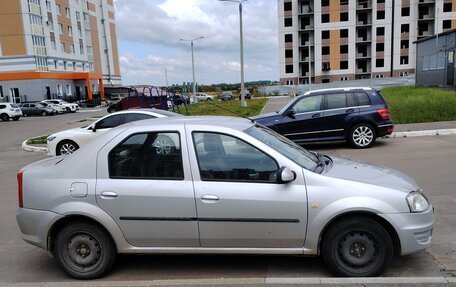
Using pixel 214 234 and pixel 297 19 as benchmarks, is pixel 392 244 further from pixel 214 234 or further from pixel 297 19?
pixel 297 19

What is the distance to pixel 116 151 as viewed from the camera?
4.01 m

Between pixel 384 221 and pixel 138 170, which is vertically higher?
pixel 138 170

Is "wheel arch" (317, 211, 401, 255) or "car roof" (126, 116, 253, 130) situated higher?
"car roof" (126, 116, 253, 130)

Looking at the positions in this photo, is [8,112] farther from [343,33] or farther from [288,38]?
[343,33]

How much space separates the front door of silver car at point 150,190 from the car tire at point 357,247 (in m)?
1.25

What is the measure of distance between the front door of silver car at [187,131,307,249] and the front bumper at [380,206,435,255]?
0.80 metres

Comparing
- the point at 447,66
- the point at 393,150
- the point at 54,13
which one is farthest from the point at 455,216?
the point at 54,13

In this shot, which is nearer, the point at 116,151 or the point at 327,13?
the point at 116,151

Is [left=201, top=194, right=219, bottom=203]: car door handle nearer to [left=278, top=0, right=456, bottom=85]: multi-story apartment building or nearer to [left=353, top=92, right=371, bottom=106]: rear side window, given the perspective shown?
[left=353, top=92, right=371, bottom=106]: rear side window

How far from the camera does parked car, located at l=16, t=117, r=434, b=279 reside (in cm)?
368

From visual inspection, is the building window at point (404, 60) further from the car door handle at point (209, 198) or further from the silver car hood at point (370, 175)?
the car door handle at point (209, 198)

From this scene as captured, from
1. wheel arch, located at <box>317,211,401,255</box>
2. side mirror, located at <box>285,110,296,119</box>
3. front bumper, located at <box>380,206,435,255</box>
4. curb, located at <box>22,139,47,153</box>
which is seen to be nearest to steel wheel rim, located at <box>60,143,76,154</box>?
curb, located at <box>22,139,47,153</box>

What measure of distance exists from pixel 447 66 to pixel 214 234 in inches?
1152

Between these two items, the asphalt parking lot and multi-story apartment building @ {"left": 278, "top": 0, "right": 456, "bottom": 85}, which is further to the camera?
multi-story apartment building @ {"left": 278, "top": 0, "right": 456, "bottom": 85}
